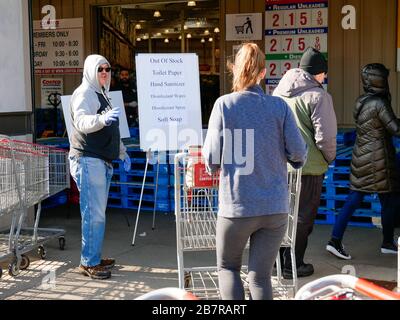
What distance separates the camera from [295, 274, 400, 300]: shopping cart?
2381mm

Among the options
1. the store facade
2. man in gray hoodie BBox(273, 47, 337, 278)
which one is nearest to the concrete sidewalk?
man in gray hoodie BBox(273, 47, 337, 278)

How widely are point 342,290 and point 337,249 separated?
3767 millimetres

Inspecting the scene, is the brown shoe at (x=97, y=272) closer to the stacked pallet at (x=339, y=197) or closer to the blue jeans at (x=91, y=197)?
the blue jeans at (x=91, y=197)

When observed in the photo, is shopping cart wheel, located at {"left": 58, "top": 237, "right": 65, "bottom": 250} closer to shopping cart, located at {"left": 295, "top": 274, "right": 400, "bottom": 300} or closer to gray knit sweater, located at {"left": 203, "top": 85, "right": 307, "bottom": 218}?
gray knit sweater, located at {"left": 203, "top": 85, "right": 307, "bottom": 218}

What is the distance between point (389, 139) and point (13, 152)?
11.8 ft

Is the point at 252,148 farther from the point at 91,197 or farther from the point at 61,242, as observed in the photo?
the point at 61,242

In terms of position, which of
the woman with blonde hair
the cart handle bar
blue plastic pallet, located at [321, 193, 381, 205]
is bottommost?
blue plastic pallet, located at [321, 193, 381, 205]

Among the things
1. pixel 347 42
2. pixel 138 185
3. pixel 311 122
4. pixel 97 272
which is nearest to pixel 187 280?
pixel 97 272

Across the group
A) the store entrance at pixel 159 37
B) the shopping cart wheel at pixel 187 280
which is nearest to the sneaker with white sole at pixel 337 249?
the shopping cart wheel at pixel 187 280

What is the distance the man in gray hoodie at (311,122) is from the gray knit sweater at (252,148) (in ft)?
5.51

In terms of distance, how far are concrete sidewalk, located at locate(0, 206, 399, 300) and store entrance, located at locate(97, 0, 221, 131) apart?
13.7ft
